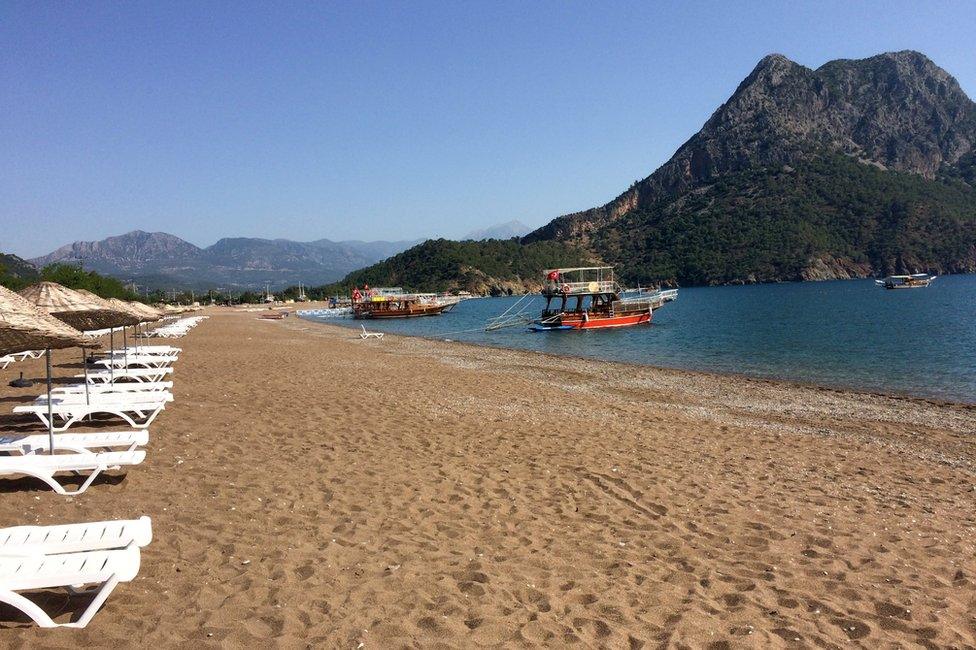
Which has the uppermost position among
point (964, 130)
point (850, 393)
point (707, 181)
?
point (964, 130)

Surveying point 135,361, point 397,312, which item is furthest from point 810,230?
point 135,361

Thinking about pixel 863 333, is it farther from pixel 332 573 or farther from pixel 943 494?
pixel 332 573

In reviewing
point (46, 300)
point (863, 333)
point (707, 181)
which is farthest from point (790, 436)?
point (707, 181)

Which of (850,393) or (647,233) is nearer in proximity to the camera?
(850,393)

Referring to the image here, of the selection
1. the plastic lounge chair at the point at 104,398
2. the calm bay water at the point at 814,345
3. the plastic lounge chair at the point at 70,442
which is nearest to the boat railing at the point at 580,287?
the calm bay water at the point at 814,345

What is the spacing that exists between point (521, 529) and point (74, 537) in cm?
355

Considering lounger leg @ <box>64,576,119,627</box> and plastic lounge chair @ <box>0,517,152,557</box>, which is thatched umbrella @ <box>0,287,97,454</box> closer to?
plastic lounge chair @ <box>0,517,152,557</box>

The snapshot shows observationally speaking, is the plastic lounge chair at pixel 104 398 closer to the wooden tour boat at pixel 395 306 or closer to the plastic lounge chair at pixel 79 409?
the plastic lounge chair at pixel 79 409

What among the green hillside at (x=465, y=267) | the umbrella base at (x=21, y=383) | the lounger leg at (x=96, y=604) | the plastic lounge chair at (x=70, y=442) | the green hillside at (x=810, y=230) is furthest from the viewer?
the green hillside at (x=465, y=267)

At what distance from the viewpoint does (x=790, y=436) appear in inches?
415

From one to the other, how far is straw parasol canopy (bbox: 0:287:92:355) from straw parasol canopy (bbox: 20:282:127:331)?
5419mm

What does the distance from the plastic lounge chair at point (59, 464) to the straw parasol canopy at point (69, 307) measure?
5339mm

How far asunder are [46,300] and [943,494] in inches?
556

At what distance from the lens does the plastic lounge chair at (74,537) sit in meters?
3.88
